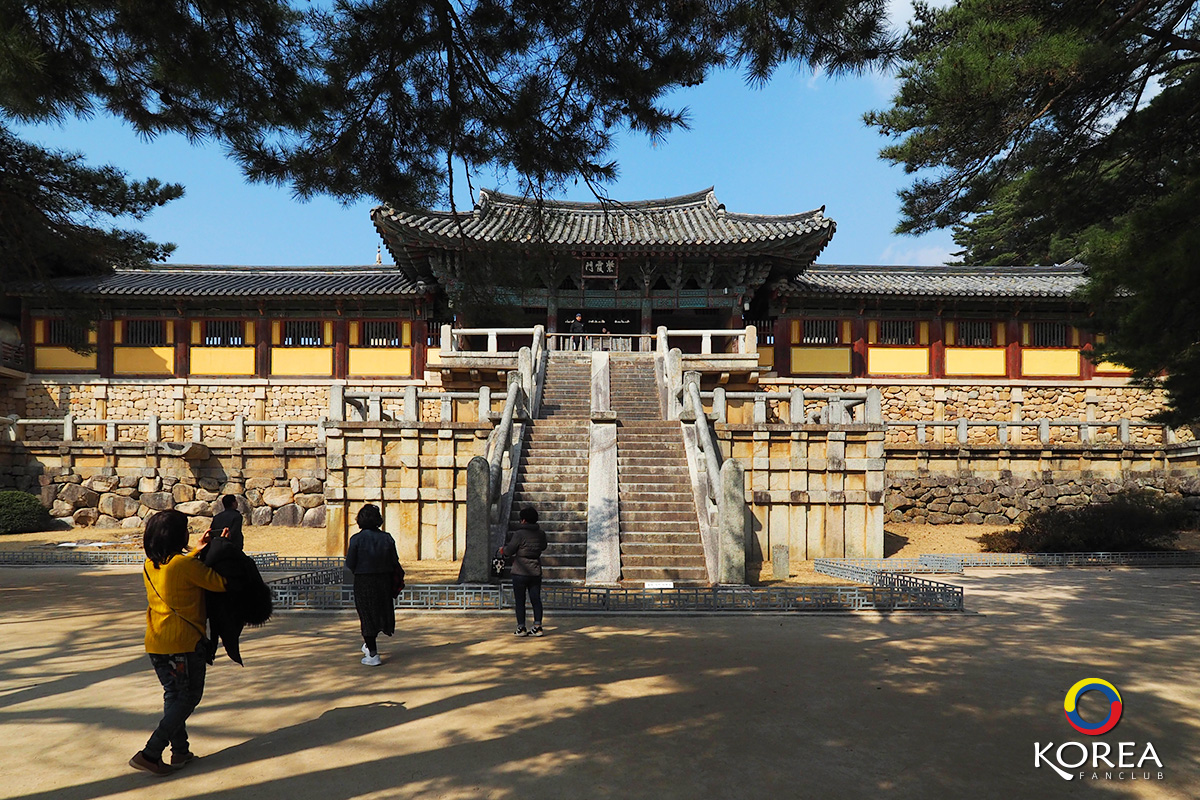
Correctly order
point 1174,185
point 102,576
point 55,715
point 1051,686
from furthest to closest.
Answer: point 102,576
point 1174,185
point 1051,686
point 55,715

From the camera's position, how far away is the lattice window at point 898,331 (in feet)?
74.5

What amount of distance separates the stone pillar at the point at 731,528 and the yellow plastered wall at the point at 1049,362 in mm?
16470

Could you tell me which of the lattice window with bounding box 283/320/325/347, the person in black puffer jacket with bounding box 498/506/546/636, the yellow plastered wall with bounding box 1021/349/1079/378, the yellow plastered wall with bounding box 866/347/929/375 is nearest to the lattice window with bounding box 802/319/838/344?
the yellow plastered wall with bounding box 866/347/929/375

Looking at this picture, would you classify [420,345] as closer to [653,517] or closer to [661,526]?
[653,517]

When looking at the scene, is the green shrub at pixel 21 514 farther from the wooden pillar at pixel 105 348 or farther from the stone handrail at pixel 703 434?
the stone handrail at pixel 703 434

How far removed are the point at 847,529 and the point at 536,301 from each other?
11155 millimetres

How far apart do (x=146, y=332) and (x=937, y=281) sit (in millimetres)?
24197

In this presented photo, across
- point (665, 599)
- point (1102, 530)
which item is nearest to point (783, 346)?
point (1102, 530)

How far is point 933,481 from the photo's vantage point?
1894 centimetres

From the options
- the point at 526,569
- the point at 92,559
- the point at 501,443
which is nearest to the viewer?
the point at 526,569

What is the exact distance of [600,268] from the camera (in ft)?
70.4

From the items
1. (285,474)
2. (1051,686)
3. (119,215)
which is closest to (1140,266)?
(1051,686)

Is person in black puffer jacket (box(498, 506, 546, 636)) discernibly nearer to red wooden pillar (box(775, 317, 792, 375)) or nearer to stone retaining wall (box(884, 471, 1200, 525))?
stone retaining wall (box(884, 471, 1200, 525))

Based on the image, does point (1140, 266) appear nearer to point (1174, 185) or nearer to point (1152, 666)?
point (1174, 185)
